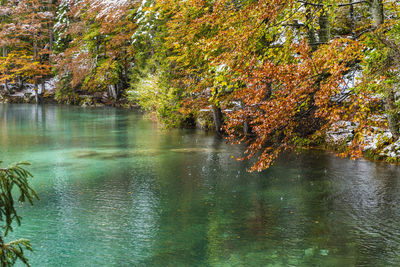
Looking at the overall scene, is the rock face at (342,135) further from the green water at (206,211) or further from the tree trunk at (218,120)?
the tree trunk at (218,120)

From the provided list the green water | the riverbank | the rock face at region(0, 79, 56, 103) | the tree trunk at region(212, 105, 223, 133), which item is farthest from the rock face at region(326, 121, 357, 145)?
the rock face at region(0, 79, 56, 103)

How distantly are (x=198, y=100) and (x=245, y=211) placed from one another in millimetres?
9149

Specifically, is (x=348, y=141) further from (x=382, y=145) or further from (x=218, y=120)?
(x=218, y=120)

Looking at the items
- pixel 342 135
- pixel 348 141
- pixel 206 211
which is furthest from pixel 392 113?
pixel 342 135

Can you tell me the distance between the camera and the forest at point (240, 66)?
561 centimetres

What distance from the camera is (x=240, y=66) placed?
643 centimetres

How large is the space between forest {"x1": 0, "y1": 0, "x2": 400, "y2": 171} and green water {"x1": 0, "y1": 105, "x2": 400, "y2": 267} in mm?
1054

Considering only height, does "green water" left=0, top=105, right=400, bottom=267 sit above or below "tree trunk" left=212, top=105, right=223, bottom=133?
below

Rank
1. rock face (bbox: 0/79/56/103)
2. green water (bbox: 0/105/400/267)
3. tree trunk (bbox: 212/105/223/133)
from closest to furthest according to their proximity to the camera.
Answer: green water (bbox: 0/105/400/267) → tree trunk (bbox: 212/105/223/133) → rock face (bbox: 0/79/56/103)

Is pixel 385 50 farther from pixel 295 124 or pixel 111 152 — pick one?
pixel 111 152

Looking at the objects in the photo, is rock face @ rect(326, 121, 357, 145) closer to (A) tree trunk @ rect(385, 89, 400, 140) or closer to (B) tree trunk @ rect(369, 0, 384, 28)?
(A) tree trunk @ rect(385, 89, 400, 140)

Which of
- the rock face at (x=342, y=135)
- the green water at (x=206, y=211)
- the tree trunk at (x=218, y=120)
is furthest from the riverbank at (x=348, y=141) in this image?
the tree trunk at (x=218, y=120)

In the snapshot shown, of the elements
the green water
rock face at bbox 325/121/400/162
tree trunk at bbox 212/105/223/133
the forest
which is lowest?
the green water

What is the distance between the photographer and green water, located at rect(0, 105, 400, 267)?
18.1ft
